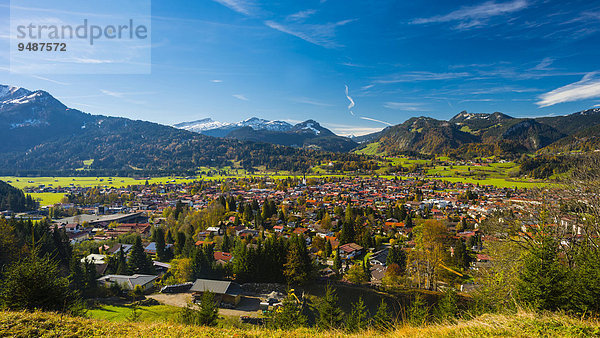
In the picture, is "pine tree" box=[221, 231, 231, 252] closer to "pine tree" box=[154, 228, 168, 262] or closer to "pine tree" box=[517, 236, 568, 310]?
"pine tree" box=[154, 228, 168, 262]

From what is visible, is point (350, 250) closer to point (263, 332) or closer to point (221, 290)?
point (221, 290)

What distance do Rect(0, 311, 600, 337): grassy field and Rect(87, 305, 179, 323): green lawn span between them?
1174 cm

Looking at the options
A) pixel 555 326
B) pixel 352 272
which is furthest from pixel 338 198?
pixel 555 326

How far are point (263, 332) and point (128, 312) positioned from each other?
1642 centimetres

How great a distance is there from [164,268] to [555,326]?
3185 centimetres

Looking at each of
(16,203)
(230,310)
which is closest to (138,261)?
(230,310)

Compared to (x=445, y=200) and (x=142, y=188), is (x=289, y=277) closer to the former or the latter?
(x=445, y=200)

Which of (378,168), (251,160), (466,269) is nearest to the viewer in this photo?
(466,269)

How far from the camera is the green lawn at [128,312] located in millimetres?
15852

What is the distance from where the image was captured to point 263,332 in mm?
5742

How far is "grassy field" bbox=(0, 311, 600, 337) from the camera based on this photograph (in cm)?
485

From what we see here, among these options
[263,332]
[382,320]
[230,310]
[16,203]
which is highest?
[263,332]

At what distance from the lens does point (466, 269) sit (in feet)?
80.6

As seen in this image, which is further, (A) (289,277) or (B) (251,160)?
(B) (251,160)
